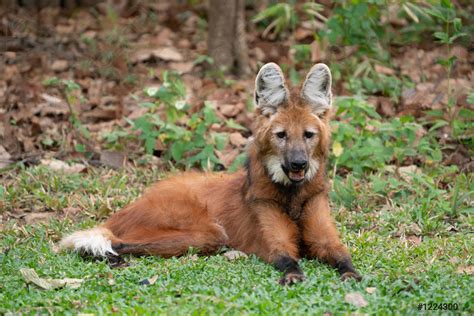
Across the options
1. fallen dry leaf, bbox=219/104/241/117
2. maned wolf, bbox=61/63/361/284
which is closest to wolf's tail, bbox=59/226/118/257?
maned wolf, bbox=61/63/361/284

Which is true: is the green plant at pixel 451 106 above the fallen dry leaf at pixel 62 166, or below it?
above

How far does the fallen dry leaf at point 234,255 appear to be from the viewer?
184 inches

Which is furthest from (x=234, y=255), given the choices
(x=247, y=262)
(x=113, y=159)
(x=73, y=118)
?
(x=73, y=118)

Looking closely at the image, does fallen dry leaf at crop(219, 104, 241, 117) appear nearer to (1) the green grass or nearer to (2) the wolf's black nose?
(1) the green grass

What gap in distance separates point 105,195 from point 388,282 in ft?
9.24

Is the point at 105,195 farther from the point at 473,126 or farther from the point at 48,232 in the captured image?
the point at 473,126

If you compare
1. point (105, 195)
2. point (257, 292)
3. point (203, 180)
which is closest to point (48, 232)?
point (105, 195)

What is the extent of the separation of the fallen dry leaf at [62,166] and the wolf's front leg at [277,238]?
2.46 metres

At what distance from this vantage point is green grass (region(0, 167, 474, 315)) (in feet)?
11.9

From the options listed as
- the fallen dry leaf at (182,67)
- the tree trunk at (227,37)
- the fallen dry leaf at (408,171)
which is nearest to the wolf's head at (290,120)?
the fallen dry leaf at (408,171)

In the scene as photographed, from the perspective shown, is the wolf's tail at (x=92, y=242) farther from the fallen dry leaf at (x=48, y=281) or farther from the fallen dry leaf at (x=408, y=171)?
the fallen dry leaf at (x=408, y=171)

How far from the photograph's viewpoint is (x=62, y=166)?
6645mm

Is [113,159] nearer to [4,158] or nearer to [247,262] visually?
[4,158]

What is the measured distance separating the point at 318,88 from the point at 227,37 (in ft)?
13.5
